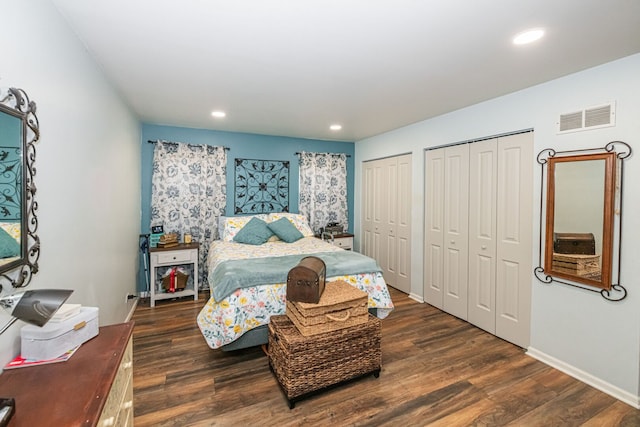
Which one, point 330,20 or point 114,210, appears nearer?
point 330,20

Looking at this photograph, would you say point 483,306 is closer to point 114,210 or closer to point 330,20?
point 330,20

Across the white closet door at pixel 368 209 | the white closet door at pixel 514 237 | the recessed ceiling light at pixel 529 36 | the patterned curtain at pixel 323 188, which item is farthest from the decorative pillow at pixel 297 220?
the recessed ceiling light at pixel 529 36

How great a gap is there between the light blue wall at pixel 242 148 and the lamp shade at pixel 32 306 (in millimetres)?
3260

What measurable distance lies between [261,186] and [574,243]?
3.78 meters

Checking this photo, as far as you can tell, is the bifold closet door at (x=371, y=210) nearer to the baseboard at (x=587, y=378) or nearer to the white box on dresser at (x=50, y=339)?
the baseboard at (x=587, y=378)

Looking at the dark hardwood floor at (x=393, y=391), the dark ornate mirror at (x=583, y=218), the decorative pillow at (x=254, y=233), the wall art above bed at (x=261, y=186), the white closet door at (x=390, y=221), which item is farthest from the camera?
the wall art above bed at (x=261, y=186)

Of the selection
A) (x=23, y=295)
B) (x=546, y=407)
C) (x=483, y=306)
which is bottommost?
(x=546, y=407)

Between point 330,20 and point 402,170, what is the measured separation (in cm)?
284

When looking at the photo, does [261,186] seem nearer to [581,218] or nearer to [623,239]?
[581,218]

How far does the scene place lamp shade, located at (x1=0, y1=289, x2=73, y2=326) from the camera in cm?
98

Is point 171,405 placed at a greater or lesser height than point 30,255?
lesser

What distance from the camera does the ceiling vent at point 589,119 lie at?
6.91ft

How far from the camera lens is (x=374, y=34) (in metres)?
1.74

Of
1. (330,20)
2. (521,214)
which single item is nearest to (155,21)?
(330,20)
